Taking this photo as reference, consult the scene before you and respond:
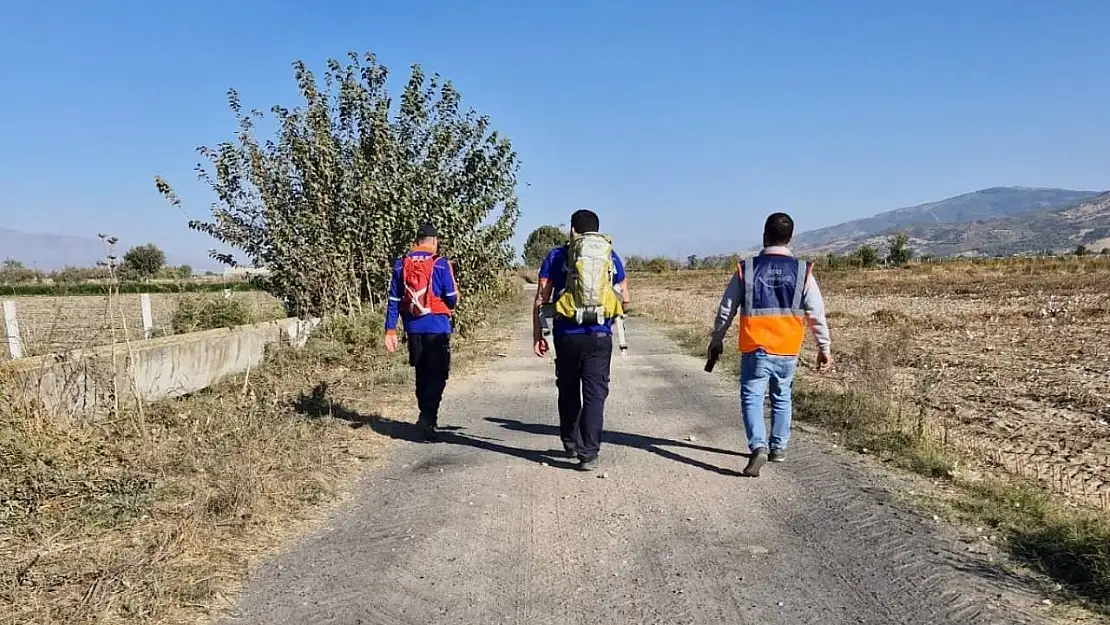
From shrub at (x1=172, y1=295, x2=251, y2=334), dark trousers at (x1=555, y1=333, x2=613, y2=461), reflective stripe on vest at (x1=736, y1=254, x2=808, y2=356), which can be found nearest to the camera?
reflective stripe on vest at (x1=736, y1=254, x2=808, y2=356)

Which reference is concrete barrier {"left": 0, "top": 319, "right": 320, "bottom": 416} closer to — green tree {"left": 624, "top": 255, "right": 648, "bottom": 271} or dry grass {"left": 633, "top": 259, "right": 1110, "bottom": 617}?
dry grass {"left": 633, "top": 259, "right": 1110, "bottom": 617}

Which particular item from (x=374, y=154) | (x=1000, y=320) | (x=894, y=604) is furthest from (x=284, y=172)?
(x=1000, y=320)

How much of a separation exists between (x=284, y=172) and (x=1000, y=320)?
59.2 feet

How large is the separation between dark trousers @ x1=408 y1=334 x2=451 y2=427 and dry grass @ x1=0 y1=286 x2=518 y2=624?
0.53 metres

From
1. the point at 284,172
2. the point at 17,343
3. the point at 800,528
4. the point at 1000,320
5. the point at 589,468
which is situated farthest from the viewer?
the point at 1000,320

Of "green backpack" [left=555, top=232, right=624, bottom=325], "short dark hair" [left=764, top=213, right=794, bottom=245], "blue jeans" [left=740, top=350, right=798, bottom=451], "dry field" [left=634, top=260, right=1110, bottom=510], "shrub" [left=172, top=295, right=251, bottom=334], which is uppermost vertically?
"short dark hair" [left=764, top=213, right=794, bottom=245]

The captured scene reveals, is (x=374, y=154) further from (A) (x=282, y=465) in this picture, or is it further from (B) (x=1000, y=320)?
(B) (x=1000, y=320)

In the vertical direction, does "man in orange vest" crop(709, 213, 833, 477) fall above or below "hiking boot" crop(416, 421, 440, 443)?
above

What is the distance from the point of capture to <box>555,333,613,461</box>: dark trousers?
222 inches

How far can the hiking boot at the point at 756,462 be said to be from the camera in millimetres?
5555

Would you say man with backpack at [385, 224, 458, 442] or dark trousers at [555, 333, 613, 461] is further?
man with backpack at [385, 224, 458, 442]

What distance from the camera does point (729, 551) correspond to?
13.8 ft

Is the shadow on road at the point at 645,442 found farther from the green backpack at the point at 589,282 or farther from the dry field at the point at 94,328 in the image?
the dry field at the point at 94,328

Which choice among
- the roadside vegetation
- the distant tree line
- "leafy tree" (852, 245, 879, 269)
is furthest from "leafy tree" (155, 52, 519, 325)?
"leafy tree" (852, 245, 879, 269)
